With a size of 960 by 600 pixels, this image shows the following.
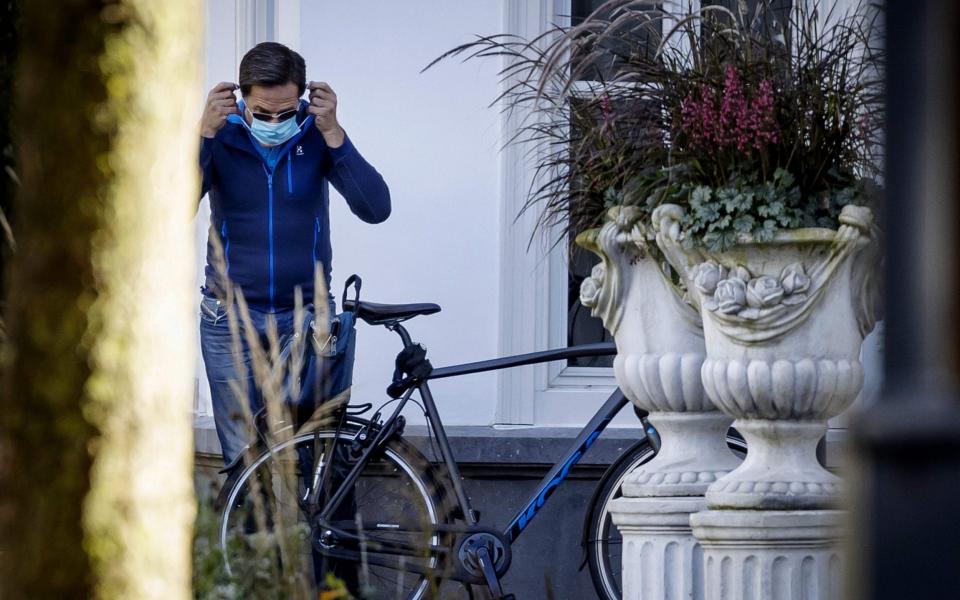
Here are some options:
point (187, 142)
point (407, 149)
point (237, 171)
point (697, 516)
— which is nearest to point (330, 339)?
point (237, 171)

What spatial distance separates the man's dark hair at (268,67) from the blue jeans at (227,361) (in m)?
0.76

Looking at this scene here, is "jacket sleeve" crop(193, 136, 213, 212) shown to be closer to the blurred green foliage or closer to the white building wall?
the white building wall

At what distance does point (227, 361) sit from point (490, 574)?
1.16 meters

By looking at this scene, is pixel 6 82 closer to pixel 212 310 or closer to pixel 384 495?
pixel 212 310

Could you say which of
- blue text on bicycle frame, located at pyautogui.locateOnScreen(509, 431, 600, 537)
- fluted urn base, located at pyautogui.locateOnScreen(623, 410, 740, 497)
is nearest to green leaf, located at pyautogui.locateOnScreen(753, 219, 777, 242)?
fluted urn base, located at pyautogui.locateOnScreen(623, 410, 740, 497)

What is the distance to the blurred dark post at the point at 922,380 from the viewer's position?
612mm

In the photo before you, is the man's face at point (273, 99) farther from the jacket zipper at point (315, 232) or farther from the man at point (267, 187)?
the jacket zipper at point (315, 232)

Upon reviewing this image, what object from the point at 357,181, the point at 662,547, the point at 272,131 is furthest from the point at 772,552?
the point at 272,131

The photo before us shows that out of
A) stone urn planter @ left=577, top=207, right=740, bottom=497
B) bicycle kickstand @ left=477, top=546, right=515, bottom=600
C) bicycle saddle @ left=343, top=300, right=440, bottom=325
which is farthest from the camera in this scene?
bicycle saddle @ left=343, top=300, right=440, bottom=325

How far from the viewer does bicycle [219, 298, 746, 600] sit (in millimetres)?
4559

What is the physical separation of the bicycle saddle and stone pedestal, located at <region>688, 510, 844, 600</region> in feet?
5.59

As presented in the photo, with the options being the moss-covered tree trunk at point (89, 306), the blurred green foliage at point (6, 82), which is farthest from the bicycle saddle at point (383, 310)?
the moss-covered tree trunk at point (89, 306)

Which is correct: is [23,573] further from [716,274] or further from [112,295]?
[716,274]

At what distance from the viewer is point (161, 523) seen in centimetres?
163
